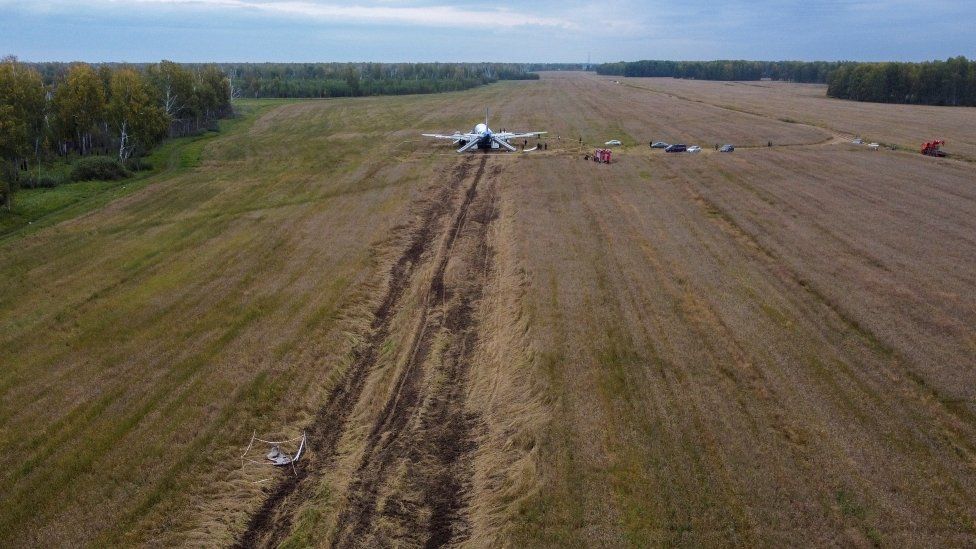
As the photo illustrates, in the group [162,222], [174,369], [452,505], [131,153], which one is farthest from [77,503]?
[131,153]

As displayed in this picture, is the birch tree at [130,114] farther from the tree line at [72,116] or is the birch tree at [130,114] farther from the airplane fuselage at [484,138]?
the airplane fuselage at [484,138]

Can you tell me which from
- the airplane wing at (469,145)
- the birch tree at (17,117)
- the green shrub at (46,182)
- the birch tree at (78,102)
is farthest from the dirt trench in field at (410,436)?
the birch tree at (78,102)

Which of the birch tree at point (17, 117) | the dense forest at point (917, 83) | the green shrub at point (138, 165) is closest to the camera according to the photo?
the birch tree at point (17, 117)

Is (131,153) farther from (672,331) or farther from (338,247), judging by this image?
(672,331)

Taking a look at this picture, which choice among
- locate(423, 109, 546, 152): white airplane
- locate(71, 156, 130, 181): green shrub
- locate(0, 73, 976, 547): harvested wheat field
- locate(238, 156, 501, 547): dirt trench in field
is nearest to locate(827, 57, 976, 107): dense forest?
locate(0, 73, 976, 547): harvested wheat field

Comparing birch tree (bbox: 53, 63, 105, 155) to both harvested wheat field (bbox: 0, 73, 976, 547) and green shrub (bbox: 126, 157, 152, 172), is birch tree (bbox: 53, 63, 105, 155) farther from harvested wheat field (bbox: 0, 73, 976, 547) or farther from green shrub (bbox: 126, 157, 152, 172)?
harvested wheat field (bbox: 0, 73, 976, 547)
